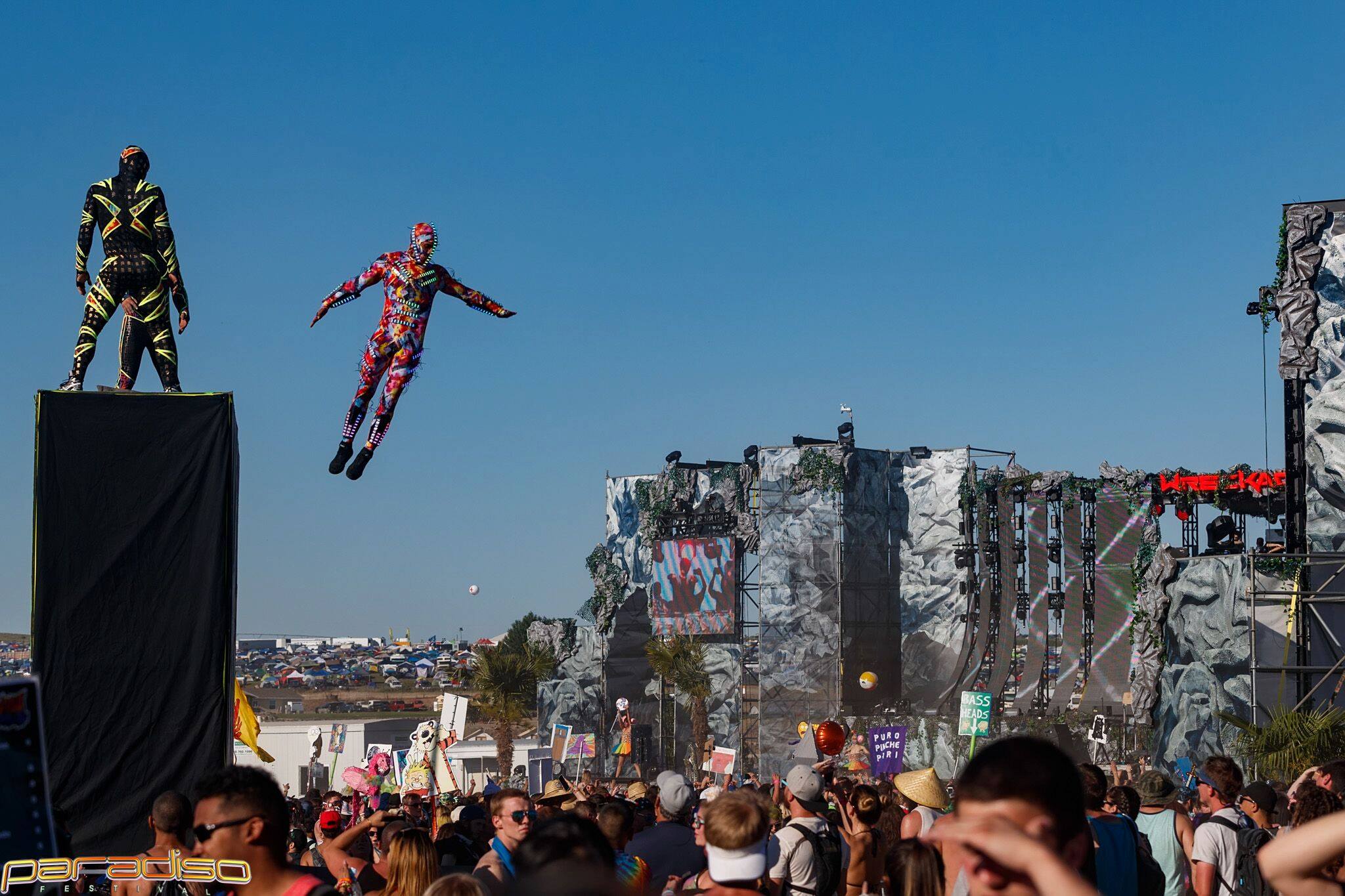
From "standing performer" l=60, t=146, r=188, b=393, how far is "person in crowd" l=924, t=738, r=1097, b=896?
39.6 ft

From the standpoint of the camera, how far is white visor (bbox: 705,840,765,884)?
4.66 meters

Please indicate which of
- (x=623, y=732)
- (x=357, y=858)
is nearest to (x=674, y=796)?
(x=357, y=858)

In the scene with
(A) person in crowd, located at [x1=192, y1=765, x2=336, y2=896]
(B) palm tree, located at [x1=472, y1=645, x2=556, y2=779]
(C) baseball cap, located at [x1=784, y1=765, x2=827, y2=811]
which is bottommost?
(B) palm tree, located at [x1=472, y1=645, x2=556, y2=779]

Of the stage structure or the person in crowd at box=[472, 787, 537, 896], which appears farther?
the stage structure

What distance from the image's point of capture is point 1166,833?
27.7 ft

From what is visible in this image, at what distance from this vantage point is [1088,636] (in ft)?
147

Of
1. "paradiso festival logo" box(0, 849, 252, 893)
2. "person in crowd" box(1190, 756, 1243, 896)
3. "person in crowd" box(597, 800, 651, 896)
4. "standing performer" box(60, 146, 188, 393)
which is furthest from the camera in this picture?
"standing performer" box(60, 146, 188, 393)

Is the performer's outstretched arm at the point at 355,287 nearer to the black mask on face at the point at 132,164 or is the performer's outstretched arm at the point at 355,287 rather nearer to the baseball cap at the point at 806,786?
the black mask on face at the point at 132,164

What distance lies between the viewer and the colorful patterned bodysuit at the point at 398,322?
52.1ft

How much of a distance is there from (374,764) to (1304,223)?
19.8 m

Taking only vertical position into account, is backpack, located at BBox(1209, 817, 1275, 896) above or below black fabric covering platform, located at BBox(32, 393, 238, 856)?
below

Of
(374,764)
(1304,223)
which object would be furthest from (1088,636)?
(374,764)

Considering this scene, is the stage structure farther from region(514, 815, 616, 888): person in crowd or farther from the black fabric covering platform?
region(514, 815, 616, 888): person in crowd

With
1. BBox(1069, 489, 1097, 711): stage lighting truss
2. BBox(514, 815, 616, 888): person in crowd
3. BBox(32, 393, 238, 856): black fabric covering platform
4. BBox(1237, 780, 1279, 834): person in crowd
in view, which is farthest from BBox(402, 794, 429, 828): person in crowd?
BBox(1069, 489, 1097, 711): stage lighting truss
